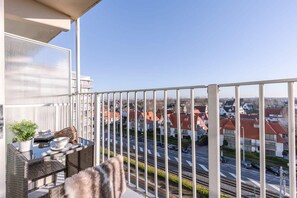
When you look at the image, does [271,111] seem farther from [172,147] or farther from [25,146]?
[25,146]

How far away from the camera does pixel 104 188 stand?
1.03 metres

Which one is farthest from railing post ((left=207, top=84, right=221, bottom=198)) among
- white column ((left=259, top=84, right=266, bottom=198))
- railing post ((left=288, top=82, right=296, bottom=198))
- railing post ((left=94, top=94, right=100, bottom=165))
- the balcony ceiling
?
the balcony ceiling

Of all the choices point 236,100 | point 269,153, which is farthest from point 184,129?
point 269,153

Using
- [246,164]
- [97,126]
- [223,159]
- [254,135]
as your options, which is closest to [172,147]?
[223,159]

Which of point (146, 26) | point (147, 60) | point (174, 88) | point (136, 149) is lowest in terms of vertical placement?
point (136, 149)

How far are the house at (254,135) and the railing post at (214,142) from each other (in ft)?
0.20

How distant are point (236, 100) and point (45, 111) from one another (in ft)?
9.76

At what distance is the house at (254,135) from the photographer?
3.60 feet

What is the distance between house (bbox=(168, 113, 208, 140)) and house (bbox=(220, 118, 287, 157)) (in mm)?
161

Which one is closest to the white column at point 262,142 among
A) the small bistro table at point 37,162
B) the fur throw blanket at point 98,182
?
the fur throw blanket at point 98,182

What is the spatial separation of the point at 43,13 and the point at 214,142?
10.9 ft

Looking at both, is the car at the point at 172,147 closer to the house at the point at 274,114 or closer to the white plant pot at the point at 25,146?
the house at the point at 274,114

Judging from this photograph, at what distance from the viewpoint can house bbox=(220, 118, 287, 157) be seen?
3.60 feet

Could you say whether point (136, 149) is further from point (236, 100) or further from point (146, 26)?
point (146, 26)
